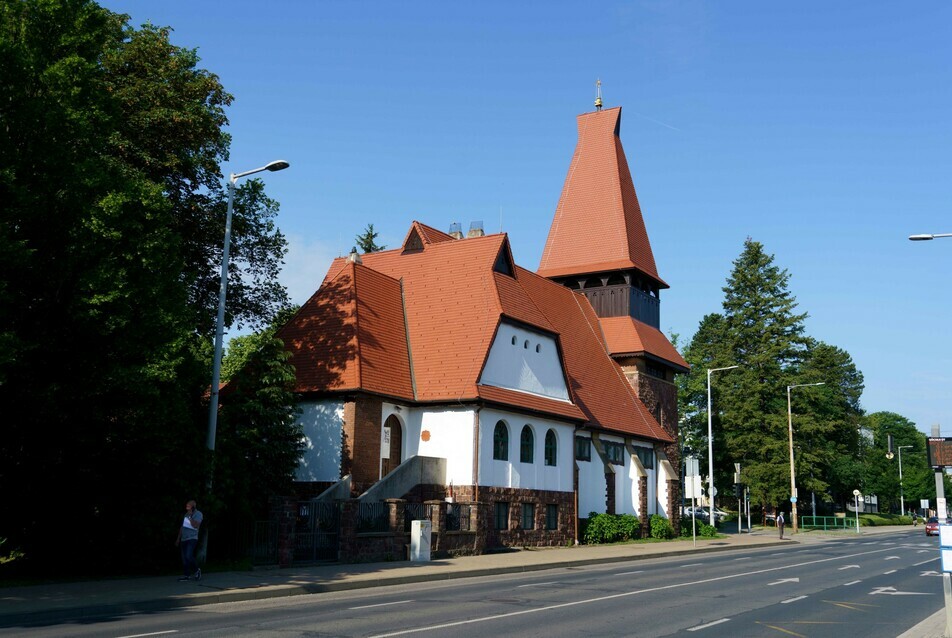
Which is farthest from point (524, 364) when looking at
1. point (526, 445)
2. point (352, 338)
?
point (352, 338)

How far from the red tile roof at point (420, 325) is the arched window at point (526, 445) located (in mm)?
991

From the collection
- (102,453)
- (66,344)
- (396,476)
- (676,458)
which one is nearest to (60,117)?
(66,344)

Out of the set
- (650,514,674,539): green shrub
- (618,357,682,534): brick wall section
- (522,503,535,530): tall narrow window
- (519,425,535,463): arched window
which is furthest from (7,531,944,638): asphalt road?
(618,357,682,534): brick wall section

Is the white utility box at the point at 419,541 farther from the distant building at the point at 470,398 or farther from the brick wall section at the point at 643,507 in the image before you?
the brick wall section at the point at 643,507

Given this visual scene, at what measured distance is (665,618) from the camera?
44.1 feet

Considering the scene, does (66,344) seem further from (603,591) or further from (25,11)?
(603,591)

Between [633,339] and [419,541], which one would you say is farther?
[633,339]

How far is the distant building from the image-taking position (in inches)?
1153

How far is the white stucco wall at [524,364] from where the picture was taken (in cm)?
3218

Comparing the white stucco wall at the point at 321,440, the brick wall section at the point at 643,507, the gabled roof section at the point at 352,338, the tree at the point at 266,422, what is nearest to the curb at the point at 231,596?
the tree at the point at 266,422

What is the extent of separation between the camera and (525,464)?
3266 cm

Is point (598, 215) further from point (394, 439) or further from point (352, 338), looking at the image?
point (394, 439)

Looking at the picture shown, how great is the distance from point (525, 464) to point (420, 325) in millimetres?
6985

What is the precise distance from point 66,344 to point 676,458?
37.9 m
